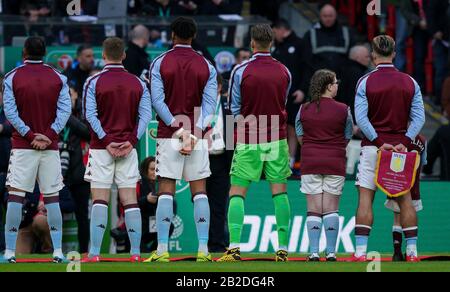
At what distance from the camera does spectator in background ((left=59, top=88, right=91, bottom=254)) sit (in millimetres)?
19203

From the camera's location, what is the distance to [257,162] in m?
15.9

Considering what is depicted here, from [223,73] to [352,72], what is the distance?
1786 mm

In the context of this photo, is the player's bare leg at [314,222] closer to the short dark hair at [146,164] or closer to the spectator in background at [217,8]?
the short dark hair at [146,164]

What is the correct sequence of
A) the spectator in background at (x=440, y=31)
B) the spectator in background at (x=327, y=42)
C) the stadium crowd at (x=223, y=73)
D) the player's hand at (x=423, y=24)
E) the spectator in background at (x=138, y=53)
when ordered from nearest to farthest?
the stadium crowd at (x=223, y=73) < the spectator in background at (x=138, y=53) < the spectator in background at (x=327, y=42) < the spectator in background at (x=440, y=31) < the player's hand at (x=423, y=24)

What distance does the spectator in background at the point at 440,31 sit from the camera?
24.1 metres

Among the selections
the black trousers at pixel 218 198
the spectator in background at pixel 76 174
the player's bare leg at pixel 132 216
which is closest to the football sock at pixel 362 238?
the player's bare leg at pixel 132 216

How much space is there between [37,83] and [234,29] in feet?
24.3

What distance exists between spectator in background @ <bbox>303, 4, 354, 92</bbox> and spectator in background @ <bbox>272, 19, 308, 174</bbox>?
15 centimetres

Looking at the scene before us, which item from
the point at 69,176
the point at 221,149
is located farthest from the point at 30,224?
the point at 221,149

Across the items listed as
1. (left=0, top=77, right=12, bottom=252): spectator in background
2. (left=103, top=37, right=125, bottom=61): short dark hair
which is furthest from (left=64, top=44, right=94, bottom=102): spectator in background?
(left=103, top=37, right=125, bottom=61): short dark hair

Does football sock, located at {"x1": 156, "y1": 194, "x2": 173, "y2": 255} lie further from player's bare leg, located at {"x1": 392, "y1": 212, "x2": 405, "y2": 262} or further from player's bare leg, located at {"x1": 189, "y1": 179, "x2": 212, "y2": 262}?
player's bare leg, located at {"x1": 392, "y1": 212, "x2": 405, "y2": 262}

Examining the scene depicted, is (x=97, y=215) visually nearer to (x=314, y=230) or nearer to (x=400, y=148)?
(x=314, y=230)

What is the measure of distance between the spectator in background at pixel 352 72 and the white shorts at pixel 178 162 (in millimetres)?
5500

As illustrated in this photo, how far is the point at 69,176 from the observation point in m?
19.2
